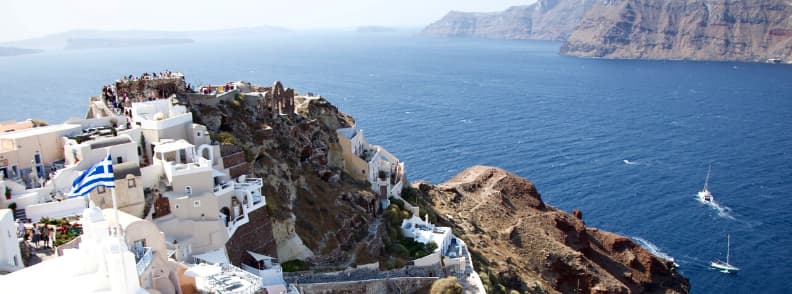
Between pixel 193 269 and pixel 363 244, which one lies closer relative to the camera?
pixel 193 269

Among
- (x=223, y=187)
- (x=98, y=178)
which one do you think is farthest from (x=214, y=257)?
(x=98, y=178)

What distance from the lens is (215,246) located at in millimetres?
48000

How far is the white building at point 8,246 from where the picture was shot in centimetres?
3444

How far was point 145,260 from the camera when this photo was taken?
34.4 metres

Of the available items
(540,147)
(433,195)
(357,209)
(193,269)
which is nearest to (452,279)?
(357,209)

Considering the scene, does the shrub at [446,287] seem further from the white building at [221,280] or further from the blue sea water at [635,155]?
the blue sea water at [635,155]

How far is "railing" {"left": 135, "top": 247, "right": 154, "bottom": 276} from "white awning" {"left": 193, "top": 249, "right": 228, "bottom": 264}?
33.0ft

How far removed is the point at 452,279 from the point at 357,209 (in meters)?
14.7

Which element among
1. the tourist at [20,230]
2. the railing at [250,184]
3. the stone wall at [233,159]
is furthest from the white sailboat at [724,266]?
the tourist at [20,230]

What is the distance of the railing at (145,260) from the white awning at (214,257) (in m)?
10.1

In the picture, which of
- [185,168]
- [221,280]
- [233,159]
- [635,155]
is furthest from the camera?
[635,155]

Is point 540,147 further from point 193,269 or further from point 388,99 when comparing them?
point 193,269

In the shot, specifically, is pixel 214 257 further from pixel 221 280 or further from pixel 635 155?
pixel 635 155

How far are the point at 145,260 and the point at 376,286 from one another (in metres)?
25.1
